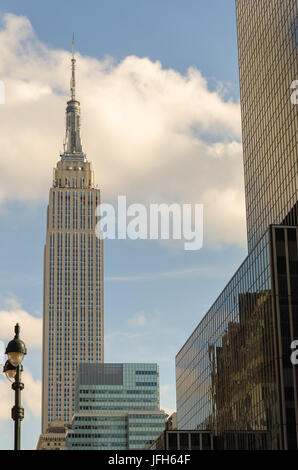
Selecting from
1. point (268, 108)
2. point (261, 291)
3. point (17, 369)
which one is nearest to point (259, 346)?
point (261, 291)

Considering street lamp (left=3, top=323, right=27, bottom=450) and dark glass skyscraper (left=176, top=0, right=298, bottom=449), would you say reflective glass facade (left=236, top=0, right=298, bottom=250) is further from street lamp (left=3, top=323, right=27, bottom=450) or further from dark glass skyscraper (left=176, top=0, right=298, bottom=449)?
street lamp (left=3, top=323, right=27, bottom=450)

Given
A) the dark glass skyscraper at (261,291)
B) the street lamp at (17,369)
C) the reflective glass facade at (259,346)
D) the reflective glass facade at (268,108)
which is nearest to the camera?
the street lamp at (17,369)

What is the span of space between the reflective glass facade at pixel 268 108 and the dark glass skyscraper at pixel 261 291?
15cm

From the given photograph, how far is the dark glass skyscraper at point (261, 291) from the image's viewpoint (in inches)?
3595

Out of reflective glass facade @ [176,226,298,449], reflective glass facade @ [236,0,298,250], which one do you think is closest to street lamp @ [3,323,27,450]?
reflective glass facade @ [176,226,298,449]

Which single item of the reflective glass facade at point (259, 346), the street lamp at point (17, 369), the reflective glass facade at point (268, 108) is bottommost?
the street lamp at point (17, 369)

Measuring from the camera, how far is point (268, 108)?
126 meters

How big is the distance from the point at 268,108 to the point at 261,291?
39484 millimetres

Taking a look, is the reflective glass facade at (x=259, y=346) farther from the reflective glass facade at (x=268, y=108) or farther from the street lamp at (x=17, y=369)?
the street lamp at (x=17, y=369)

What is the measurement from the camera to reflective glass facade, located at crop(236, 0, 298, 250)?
115m

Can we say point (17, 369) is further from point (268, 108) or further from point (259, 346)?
point (268, 108)

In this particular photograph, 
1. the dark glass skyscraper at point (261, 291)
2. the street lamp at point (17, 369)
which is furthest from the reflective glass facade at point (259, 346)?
the street lamp at point (17, 369)

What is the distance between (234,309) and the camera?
356 feet

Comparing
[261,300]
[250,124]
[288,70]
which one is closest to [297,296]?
[261,300]
